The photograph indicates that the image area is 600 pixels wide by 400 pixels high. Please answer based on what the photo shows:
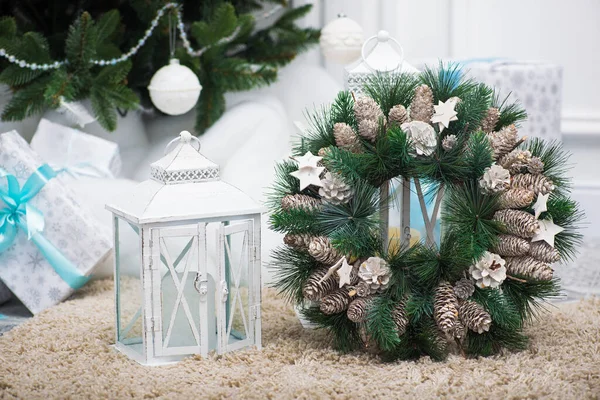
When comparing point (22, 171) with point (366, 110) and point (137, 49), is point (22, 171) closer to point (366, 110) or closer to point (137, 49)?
point (137, 49)

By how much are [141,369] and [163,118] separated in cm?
110

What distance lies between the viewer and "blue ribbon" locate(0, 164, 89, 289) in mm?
1411

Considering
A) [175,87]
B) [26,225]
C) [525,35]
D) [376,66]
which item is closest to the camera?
[376,66]

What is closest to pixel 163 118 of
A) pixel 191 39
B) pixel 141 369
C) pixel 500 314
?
pixel 191 39

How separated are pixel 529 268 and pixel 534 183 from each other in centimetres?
11

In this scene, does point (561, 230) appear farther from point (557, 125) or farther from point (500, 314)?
point (557, 125)

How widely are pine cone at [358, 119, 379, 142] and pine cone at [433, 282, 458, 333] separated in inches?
8.7

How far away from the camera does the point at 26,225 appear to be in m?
1.41

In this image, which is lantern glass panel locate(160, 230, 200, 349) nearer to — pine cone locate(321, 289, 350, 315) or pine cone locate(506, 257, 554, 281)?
pine cone locate(321, 289, 350, 315)

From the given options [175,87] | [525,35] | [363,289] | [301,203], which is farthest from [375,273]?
[525,35]

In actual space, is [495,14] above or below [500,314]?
above

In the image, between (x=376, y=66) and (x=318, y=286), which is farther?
(x=376, y=66)

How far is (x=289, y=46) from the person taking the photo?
77.3 inches

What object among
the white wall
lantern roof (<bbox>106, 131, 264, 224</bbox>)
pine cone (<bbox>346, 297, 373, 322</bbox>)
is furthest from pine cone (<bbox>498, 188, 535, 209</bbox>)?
the white wall
